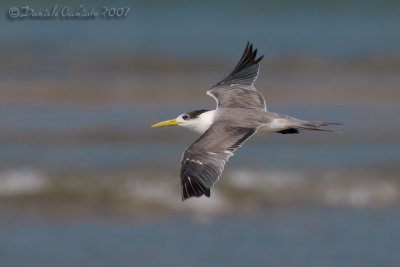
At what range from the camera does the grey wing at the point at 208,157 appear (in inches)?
342

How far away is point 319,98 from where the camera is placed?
73.7 ft

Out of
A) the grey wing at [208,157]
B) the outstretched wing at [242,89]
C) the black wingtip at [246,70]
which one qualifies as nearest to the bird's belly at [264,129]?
the grey wing at [208,157]

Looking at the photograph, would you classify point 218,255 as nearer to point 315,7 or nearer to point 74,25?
point 74,25

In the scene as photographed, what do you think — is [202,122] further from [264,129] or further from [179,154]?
[179,154]

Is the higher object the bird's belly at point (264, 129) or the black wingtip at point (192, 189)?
the bird's belly at point (264, 129)

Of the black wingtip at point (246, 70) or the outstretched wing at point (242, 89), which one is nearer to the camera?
the outstretched wing at point (242, 89)

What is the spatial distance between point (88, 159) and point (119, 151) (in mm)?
739

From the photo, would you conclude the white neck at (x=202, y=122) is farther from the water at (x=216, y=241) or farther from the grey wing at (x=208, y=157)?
the water at (x=216, y=241)

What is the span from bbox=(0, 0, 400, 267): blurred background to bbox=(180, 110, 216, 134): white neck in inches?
133

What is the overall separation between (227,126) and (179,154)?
8.96 m

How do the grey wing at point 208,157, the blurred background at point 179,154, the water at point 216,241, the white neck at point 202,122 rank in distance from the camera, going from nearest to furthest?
the grey wing at point 208,157 → the white neck at point 202,122 → the water at point 216,241 → the blurred background at point 179,154

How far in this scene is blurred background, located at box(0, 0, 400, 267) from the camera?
13984 millimetres

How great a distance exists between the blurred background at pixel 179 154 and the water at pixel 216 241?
28 mm

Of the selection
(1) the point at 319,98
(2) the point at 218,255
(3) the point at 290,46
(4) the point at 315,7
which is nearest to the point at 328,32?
(3) the point at 290,46
